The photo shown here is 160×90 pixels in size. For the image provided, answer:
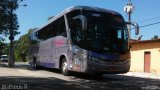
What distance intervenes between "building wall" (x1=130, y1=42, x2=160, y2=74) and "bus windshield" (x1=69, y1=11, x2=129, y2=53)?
15398 millimetres

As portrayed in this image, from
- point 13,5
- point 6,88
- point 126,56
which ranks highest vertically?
point 13,5

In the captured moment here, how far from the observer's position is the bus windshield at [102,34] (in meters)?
18.3

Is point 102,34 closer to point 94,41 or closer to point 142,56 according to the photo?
point 94,41

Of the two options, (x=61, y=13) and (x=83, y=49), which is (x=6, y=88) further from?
(x=61, y=13)

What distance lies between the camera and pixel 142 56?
36.4 m

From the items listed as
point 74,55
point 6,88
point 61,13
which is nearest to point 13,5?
point 61,13

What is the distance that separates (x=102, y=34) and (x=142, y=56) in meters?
18.7

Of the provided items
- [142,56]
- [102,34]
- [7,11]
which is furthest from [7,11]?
[102,34]

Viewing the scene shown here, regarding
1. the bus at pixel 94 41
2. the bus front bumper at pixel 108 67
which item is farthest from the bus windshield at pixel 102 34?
the bus front bumper at pixel 108 67

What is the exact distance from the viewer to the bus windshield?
18.3 m

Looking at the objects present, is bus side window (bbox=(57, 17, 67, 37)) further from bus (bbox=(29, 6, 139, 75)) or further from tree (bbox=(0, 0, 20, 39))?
tree (bbox=(0, 0, 20, 39))

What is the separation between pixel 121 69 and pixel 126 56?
28.4 inches

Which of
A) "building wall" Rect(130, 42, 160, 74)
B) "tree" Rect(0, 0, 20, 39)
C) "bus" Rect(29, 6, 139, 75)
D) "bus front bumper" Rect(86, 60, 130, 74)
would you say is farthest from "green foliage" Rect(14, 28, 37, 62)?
"bus front bumper" Rect(86, 60, 130, 74)

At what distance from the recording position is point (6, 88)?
13383mm
